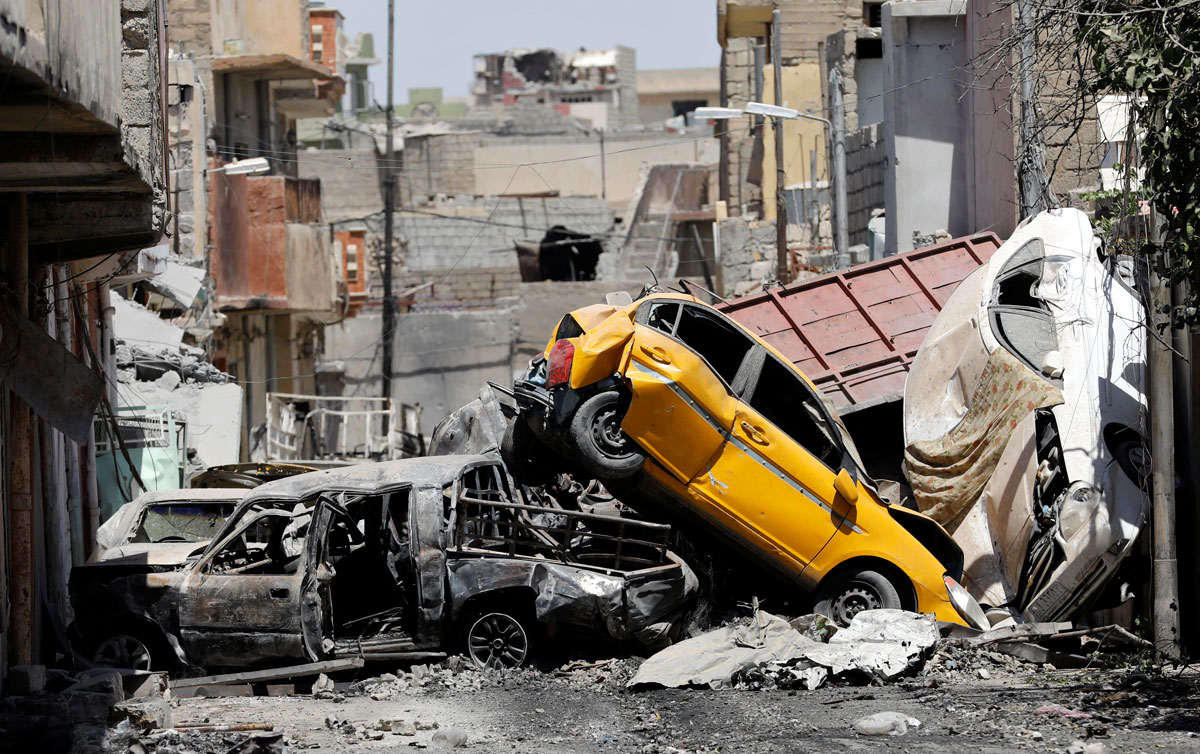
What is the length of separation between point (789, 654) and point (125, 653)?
15.4ft

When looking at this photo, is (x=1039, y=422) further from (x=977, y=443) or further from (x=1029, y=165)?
(x=1029, y=165)

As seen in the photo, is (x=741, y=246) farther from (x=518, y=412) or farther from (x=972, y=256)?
(x=518, y=412)

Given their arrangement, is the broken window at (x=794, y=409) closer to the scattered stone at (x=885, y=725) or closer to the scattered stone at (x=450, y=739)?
the scattered stone at (x=885, y=725)

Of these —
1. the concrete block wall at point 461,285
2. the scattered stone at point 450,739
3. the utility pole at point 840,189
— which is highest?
the utility pole at point 840,189

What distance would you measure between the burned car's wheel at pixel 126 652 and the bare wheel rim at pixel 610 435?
3.60 meters

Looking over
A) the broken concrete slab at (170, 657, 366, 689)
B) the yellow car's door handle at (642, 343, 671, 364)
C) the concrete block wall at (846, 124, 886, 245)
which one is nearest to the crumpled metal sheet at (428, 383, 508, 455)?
the yellow car's door handle at (642, 343, 671, 364)

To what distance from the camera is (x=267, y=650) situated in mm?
10648

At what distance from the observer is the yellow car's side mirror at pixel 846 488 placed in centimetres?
1194

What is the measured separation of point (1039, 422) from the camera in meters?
12.1

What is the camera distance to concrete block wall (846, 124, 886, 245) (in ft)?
76.7

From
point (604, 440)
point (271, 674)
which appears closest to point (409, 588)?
point (271, 674)

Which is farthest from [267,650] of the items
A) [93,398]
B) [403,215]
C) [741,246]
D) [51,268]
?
[403,215]

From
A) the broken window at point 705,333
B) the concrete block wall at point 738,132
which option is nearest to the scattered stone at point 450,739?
the broken window at point 705,333

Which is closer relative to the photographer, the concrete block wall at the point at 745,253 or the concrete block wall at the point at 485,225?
the concrete block wall at the point at 745,253
